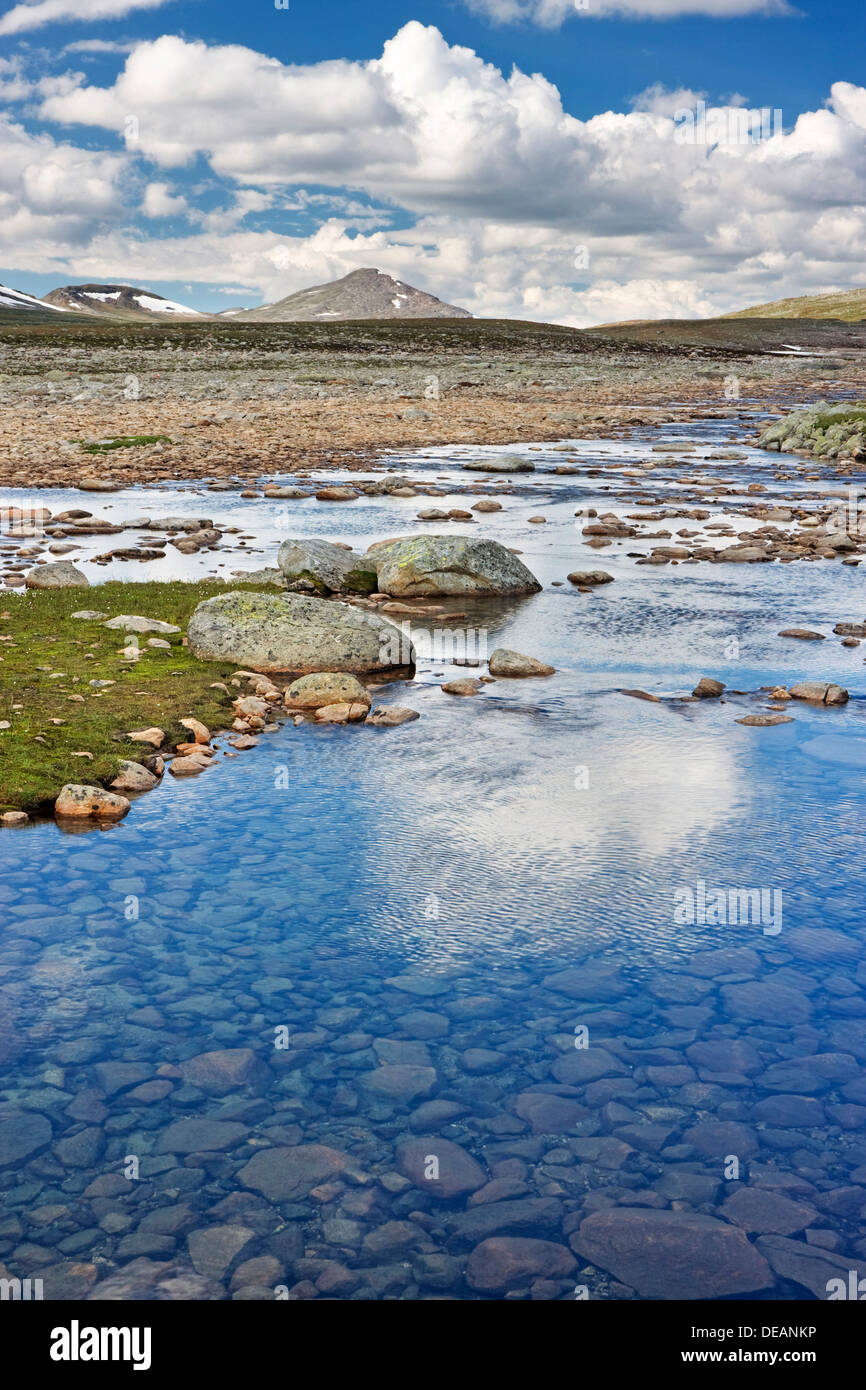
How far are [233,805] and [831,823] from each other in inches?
225

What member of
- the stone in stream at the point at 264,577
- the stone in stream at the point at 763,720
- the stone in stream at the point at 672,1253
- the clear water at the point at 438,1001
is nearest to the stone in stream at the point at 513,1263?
the clear water at the point at 438,1001

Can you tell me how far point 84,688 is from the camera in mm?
14430

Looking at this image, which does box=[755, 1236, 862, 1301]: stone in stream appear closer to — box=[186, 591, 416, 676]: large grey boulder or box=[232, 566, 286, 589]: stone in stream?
box=[186, 591, 416, 676]: large grey boulder

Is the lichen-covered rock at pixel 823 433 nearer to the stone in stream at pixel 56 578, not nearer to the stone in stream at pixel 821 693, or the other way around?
the stone in stream at pixel 821 693

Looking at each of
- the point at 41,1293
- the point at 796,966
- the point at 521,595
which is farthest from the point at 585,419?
the point at 41,1293

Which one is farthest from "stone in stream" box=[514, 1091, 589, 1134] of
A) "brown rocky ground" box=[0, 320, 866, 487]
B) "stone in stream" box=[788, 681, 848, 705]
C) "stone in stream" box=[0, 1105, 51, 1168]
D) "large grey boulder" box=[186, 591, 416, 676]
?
"brown rocky ground" box=[0, 320, 866, 487]

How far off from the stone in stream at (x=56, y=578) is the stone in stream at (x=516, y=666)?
8.14m

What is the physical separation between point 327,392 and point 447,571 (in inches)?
2087

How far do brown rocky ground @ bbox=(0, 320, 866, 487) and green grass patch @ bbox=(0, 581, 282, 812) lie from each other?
18036mm

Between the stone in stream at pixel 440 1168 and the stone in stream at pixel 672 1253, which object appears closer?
the stone in stream at pixel 672 1253

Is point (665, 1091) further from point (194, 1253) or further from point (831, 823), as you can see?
point (831, 823)

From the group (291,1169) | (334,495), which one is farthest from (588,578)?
(291,1169)

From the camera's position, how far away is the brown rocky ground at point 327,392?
141 ft

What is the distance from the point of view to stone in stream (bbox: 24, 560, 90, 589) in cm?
2023
